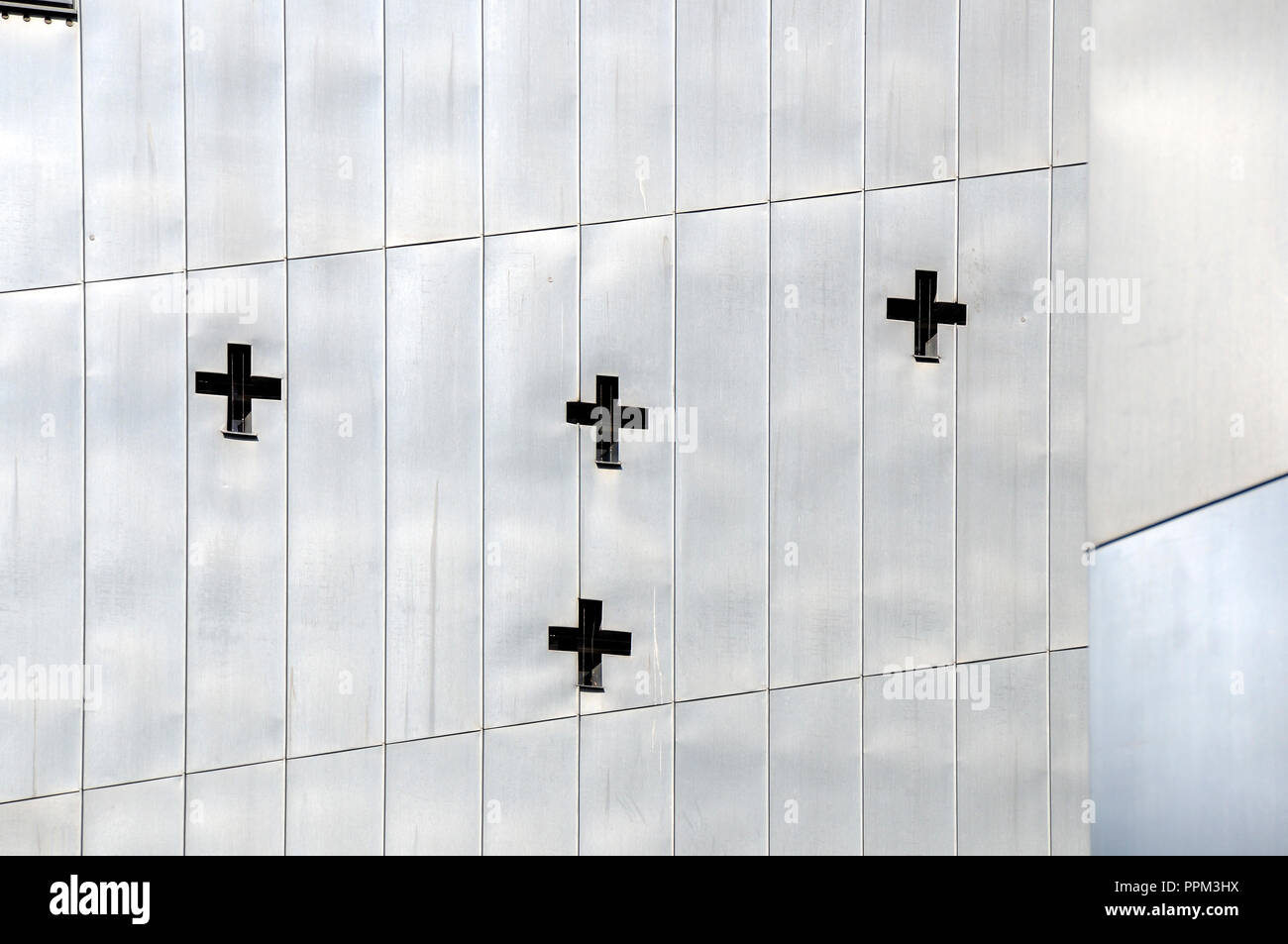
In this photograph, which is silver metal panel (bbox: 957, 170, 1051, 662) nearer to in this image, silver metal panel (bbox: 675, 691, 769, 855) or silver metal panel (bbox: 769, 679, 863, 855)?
silver metal panel (bbox: 769, 679, 863, 855)

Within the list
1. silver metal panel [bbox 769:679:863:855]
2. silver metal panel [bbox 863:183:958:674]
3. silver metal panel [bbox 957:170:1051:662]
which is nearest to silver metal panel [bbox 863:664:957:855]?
silver metal panel [bbox 769:679:863:855]

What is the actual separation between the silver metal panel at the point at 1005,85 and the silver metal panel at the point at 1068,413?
517mm

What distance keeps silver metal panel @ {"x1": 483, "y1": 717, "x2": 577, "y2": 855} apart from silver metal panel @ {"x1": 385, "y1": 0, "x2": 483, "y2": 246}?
4559 mm

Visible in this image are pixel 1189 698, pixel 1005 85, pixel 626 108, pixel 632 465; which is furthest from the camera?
pixel 1189 698

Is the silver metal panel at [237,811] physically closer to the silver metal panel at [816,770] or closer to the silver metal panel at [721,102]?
the silver metal panel at [816,770]

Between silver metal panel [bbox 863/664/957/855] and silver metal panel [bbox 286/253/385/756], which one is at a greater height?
silver metal panel [bbox 286/253/385/756]

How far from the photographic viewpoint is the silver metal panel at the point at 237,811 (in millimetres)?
9242

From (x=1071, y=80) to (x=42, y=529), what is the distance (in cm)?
1031

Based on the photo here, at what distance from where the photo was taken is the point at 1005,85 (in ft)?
34.5

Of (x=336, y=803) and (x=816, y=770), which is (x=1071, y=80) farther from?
(x=336, y=803)

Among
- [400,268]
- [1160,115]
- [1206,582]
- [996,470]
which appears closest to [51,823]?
[400,268]

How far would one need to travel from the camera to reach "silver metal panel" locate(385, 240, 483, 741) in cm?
956

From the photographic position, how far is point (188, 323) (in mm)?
9195

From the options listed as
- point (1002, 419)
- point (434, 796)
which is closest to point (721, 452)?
point (1002, 419)
